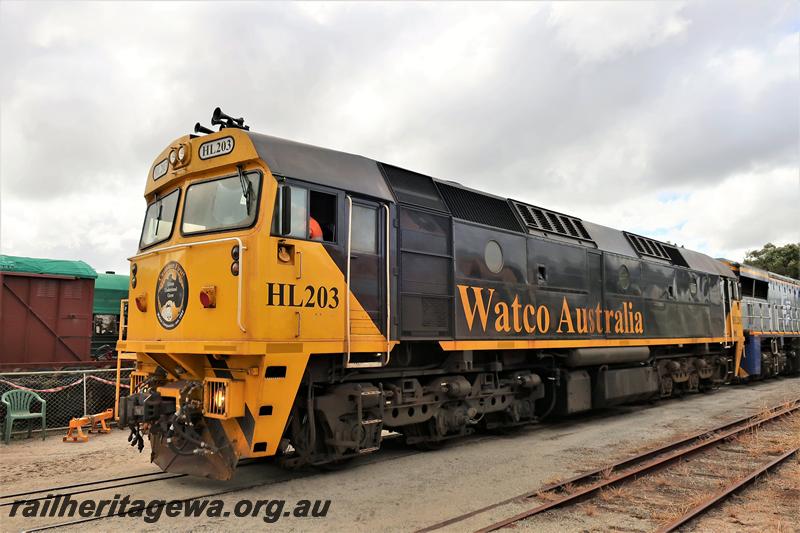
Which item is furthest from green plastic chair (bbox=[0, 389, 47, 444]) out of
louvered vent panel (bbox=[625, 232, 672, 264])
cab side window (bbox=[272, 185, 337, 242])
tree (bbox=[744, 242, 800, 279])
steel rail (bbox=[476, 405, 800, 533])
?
tree (bbox=[744, 242, 800, 279])

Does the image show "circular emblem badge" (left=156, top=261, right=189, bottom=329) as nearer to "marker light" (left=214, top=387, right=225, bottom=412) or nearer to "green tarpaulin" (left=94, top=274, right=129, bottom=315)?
"marker light" (left=214, top=387, right=225, bottom=412)

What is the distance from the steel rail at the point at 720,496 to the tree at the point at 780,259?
1993 inches

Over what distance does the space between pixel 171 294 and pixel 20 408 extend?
18.0 ft

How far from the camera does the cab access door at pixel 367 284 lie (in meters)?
6.97

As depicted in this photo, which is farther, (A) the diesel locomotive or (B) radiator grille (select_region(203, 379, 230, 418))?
(A) the diesel locomotive

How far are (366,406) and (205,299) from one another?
240 cm

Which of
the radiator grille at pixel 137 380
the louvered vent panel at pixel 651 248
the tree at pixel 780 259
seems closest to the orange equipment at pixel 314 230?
the radiator grille at pixel 137 380

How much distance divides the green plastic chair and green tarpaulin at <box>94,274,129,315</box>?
8901mm

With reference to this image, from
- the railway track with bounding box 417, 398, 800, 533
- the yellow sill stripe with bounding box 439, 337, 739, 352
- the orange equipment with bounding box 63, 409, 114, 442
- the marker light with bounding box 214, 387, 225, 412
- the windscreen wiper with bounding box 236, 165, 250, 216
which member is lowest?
the railway track with bounding box 417, 398, 800, 533

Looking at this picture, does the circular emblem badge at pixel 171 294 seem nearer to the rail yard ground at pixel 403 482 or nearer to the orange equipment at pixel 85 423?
the rail yard ground at pixel 403 482

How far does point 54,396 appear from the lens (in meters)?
10.6

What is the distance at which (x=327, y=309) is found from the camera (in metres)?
6.64

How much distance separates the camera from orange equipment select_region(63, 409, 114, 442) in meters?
9.45

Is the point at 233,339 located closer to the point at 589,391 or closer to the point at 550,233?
the point at 550,233
